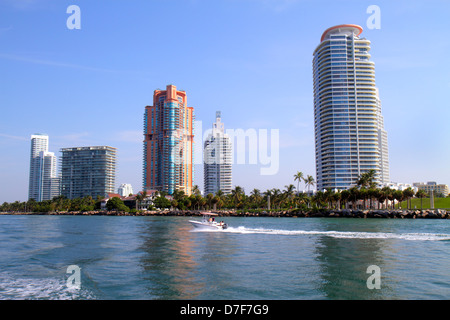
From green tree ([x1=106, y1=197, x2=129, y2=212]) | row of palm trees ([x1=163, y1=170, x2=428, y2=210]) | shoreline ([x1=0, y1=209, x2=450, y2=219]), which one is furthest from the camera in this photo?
green tree ([x1=106, y1=197, x2=129, y2=212])

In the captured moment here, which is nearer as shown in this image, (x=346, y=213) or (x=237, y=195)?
(x=346, y=213)

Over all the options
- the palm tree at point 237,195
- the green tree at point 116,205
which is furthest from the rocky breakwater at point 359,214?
the green tree at point 116,205

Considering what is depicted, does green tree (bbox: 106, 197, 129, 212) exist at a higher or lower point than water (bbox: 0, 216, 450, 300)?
lower

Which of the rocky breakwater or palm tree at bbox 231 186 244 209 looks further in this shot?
palm tree at bbox 231 186 244 209

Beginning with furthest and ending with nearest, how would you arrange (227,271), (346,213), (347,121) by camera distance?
1. (347,121)
2. (346,213)
3. (227,271)

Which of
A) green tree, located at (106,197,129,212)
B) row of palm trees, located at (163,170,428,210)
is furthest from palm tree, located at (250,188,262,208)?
green tree, located at (106,197,129,212)

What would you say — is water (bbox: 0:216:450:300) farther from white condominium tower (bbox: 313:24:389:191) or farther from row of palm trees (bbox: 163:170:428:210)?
white condominium tower (bbox: 313:24:389:191)

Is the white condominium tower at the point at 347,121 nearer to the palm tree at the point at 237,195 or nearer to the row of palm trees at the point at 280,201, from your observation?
the row of palm trees at the point at 280,201

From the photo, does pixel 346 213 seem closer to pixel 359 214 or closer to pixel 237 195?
pixel 359 214

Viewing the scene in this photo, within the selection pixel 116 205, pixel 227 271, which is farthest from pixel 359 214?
pixel 116 205

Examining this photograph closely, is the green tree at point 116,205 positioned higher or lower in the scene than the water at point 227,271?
lower
